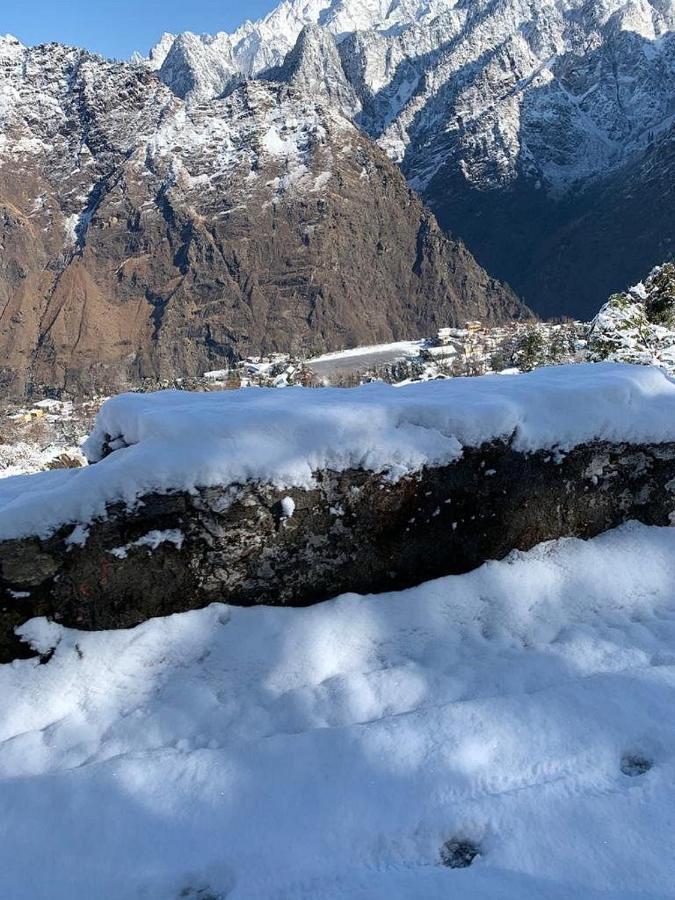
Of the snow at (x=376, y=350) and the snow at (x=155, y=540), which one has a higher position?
the snow at (x=155, y=540)

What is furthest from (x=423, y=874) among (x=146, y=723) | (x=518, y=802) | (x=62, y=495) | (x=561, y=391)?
(x=561, y=391)

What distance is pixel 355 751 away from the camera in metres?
3.46

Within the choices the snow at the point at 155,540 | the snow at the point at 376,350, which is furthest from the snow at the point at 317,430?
the snow at the point at 376,350

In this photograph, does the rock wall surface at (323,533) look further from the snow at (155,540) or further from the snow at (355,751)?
the snow at (355,751)

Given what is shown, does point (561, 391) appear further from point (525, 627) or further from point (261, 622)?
point (261, 622)

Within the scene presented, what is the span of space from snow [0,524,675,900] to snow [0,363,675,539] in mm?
1148

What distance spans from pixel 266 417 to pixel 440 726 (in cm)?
287

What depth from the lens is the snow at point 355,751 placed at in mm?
2799

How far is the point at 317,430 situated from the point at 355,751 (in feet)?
8.63

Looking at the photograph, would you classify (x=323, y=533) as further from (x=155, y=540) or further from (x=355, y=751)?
(x=355, y=751)

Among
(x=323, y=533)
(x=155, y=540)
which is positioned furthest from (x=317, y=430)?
(x=155, y=540)

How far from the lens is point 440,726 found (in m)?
3.58

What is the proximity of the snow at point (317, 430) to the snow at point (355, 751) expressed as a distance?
1.15 m

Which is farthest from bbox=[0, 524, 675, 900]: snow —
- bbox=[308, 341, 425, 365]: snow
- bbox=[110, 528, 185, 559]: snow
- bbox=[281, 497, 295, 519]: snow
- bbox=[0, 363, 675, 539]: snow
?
bbox=[308, 341, 425, 365]: snow
